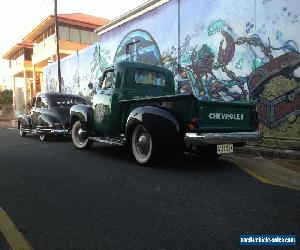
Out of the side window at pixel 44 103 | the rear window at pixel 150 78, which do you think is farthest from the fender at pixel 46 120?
the rear window at pixel 150 78

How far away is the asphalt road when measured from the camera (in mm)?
3520

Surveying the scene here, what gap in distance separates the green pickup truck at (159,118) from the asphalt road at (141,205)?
1.63 ft

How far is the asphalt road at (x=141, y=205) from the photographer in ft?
11.5

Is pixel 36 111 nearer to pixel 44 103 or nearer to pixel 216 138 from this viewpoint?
pixel 44 103

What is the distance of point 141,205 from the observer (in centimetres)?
455

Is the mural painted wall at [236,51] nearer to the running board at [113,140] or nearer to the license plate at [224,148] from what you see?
the license plate at [224,148]

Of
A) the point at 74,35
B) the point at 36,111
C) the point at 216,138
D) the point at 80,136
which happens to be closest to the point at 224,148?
the point at 216,138

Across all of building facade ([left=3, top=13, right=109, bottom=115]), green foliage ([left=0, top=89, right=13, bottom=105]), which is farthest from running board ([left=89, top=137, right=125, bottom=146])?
green foliage ([left=0, top=89, right=13, bottom=105])

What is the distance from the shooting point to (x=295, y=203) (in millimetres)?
4598

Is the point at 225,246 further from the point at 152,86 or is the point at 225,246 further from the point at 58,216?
the point at 152,86

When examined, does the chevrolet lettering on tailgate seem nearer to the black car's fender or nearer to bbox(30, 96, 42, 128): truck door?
the black car's fender

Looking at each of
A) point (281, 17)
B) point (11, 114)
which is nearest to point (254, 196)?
point (281, 17)

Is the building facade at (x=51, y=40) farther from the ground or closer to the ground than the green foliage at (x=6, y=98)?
farther from the ground

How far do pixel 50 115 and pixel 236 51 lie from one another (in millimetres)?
6261
